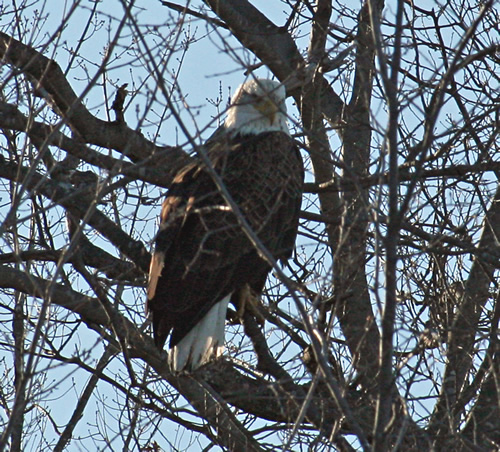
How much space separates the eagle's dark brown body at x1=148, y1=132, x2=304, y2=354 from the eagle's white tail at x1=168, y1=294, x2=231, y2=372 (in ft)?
0.13

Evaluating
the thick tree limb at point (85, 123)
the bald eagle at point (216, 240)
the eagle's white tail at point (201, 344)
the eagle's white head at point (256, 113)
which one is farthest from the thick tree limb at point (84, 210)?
the eagle's white head at point (256, 113)

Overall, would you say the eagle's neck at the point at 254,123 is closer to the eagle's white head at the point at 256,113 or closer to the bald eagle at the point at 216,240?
the eagle's white head at the point at 256,113

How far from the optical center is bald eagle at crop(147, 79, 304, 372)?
5102 millimetres

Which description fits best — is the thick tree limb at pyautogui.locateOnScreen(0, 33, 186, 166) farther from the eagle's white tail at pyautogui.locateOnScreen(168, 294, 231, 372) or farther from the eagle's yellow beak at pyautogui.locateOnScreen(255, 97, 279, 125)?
the eagle's white tail at pyautogui.locateOnScreen(168, 294, 231, 372)

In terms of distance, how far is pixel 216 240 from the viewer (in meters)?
5.33

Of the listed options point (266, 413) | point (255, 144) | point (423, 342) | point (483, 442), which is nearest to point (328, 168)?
point (255, 144)

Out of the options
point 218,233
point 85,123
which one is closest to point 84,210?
point 218,233

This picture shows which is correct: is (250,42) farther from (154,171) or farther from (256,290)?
(256,290)

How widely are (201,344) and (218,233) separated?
1.97ft

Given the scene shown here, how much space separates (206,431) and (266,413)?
1.34ft

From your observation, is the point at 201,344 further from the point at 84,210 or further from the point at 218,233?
the point at 84,210

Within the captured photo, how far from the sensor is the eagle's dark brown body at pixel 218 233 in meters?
5.12

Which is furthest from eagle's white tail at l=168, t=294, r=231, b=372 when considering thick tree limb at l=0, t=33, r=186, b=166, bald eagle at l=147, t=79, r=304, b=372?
thick tree limb at l=0, t=33, r=186, b=166

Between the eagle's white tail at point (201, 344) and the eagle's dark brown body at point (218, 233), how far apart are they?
0.04 metres
